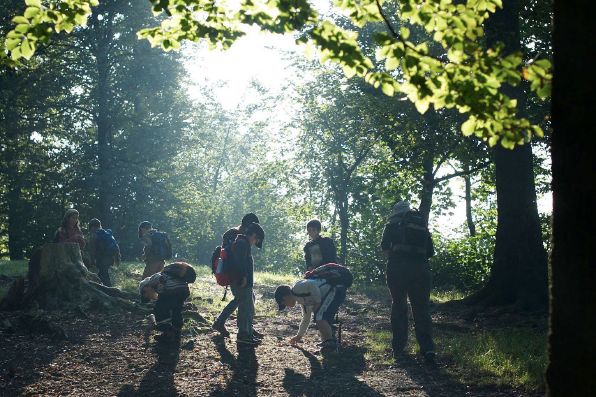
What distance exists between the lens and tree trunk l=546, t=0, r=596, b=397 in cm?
305

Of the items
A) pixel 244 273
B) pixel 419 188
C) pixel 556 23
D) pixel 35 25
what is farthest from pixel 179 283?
pixel 419 188

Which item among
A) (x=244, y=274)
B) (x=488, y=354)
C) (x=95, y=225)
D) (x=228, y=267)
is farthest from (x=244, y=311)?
(x=95, y=225)

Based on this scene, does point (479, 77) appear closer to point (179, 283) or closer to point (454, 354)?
point (454, 354)

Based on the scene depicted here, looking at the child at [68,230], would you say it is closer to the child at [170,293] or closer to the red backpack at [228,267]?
the child at [170,293]

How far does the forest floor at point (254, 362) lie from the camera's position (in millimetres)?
7230

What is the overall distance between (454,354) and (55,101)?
25.1 m

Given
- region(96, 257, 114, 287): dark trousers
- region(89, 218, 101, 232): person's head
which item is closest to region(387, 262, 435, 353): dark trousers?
region(96, 257, 114, 287): dark trousers

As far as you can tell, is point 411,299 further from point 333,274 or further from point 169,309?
point 169,309

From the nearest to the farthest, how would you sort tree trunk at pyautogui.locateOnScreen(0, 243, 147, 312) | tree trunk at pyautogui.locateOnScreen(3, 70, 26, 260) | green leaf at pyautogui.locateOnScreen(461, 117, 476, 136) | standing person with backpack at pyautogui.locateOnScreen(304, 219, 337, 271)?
1. green leaf at pyautogui.locateOnScreen(461, 117, 476, 136)
2. standing person with backpack at pyautogui.locateOnScreen(304, 219, 337, 271)
3. tree trunk at pyautogui.locateOnScreen(0, 243, 147, 312)
4. tree trunk at pyautogui.locateOnScreen(3, 70, 26, 260)

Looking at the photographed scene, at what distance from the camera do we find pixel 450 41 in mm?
4598

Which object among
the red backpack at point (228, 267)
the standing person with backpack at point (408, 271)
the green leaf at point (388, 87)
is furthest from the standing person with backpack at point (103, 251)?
the green leaf at point (388, 87)

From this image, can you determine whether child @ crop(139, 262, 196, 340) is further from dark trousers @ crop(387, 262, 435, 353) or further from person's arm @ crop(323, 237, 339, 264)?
dark trousers @ crop(387, 262, 435, 353)

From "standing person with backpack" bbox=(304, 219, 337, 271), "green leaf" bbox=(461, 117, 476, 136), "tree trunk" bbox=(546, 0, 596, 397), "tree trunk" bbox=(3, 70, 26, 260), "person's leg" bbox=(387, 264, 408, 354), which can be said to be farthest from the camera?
"tree trunk" bbox=(3, 70, 26, 260)

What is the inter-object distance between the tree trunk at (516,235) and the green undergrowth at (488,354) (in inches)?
64.4
